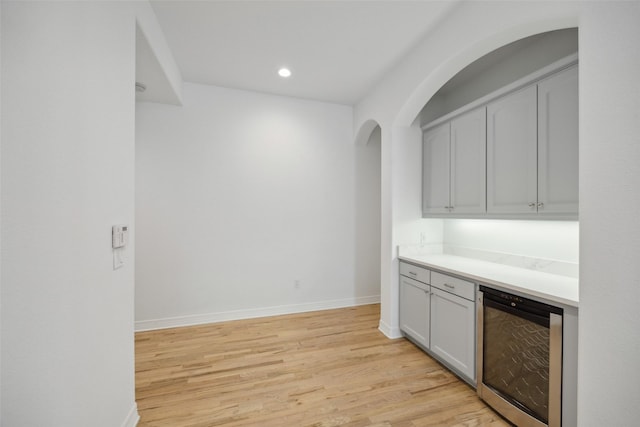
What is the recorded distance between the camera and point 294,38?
2383 mm

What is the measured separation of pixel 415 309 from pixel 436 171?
1.45 metres

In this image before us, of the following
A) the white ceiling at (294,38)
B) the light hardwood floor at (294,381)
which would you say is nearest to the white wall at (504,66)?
the white ceiling at (294,38)

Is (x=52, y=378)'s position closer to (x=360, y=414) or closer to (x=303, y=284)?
(x=360, y=414)

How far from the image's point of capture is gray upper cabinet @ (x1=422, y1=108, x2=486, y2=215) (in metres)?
2.29

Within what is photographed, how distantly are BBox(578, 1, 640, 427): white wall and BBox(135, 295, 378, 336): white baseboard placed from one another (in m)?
2.76

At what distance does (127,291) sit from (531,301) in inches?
96.4

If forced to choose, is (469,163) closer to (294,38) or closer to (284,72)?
(294,38)

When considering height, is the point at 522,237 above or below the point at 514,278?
above

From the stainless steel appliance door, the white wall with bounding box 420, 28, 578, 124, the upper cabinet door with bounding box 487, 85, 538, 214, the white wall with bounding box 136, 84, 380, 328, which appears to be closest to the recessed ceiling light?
the white wall with bounding box 136, 84, 380, 328

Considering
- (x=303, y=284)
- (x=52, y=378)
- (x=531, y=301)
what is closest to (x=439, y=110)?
(x=531, y=301)

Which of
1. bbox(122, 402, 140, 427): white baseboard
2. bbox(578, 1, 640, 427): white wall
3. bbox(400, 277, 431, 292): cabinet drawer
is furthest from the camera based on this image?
bbox(400, 277, 431, 292): cabinet drawer

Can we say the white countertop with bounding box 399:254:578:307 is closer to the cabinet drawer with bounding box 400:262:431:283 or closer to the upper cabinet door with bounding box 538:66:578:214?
the cabinet drawer with bounding box 400:262:431:283

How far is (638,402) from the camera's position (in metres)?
1.10

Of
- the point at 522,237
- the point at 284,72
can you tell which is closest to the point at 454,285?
the point at 522,237
